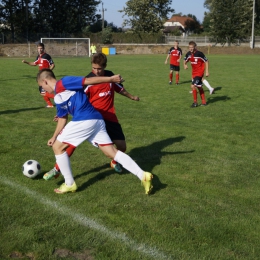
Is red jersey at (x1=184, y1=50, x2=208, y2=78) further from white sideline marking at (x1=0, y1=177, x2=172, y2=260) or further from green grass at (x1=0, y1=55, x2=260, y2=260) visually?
white sideline marking at (x1=0, y1=177, x2=172, y2=260)

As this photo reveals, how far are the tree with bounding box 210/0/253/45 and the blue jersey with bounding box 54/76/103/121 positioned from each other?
208 feet

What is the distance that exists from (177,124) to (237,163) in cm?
320

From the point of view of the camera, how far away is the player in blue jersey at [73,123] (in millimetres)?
4633

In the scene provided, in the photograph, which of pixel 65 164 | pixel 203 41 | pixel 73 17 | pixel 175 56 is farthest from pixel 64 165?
pixel 203 41

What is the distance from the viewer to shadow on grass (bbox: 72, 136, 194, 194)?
17.9ft

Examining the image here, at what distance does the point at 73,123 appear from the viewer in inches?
187

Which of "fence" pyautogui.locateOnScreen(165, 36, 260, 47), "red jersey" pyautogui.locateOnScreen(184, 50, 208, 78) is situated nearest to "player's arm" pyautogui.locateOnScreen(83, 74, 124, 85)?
"red jersey" pyautogui.locateOnScreen(184, 50, 208, 78)

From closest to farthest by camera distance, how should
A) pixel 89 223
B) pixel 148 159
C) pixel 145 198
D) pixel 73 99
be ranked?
pixel 89 223 < pixel 73 99 < pixel 145 198 < pixel 148 159

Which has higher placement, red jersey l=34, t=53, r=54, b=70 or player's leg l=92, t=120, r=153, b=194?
red jersey l=34, t=53, r=54, b=70

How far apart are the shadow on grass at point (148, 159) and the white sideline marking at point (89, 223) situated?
1.94 ft

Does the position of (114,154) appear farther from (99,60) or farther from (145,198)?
(99,60)

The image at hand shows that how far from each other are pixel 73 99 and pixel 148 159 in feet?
7.54

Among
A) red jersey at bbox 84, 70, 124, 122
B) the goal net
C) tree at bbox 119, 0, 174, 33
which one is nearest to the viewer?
red jersey at bbox 84, 70, 124, 122

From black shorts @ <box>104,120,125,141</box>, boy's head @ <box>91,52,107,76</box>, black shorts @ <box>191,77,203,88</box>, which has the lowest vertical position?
black shorts @ <box>104,120,125,141</box>
